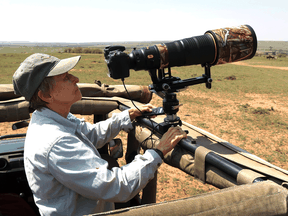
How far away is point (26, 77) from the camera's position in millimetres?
1444

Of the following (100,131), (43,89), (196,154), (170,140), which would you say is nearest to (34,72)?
(43,89)

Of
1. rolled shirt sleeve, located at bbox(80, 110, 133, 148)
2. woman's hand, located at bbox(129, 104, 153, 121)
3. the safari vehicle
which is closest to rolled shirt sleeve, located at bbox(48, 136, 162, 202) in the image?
the safari vehicle

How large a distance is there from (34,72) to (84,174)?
0.69 metres

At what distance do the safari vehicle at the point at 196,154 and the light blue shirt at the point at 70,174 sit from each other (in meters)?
0.36

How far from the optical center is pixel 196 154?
5.37ft

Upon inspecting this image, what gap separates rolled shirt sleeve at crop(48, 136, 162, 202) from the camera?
48.0 inches

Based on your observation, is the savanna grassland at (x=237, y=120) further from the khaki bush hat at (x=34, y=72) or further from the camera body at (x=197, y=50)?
the khaki bush hat at (x=34, y=72)

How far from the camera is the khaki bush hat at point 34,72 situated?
4.70 ft

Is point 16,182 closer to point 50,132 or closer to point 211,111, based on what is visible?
point 50,132

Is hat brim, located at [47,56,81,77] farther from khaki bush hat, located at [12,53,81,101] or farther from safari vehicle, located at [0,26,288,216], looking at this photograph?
safari vehicle, located at [0,26,288,216]

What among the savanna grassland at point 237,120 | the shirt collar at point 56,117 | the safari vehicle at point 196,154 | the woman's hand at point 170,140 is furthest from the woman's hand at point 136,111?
the savanna grassland at point 237,120

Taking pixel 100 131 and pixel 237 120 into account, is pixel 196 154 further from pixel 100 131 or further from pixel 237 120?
pixel 237 120

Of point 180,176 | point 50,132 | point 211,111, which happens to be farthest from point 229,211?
point 211,111

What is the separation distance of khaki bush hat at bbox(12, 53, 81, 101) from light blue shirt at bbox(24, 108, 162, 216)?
0.67ft
